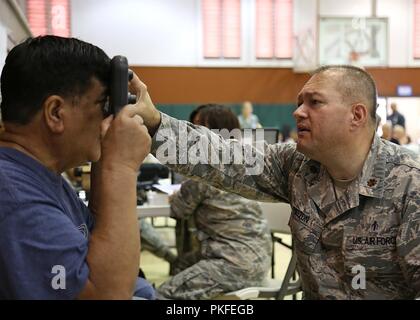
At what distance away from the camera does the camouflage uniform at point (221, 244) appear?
7.80 feet

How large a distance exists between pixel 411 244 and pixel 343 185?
24 cm

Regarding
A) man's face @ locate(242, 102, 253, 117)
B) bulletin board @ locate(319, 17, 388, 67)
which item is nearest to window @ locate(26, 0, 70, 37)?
man's face @ locate(242, 102, 253, 117)

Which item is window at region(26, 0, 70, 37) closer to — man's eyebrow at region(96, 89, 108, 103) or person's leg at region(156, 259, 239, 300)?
person's leg at region(156, 259, 239, 300)

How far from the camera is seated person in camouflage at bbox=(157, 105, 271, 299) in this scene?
2.38 meters

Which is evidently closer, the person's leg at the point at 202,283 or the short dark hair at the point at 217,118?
the person's leg at the point at 202,283

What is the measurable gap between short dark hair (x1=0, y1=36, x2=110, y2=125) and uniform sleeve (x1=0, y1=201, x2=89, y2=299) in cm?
20

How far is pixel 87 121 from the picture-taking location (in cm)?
93

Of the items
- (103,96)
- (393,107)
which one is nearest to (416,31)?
(393,107)

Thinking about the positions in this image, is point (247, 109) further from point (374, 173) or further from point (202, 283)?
point (374, 173)

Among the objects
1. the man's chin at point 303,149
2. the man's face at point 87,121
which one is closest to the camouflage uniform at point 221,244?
the man's chin at point 303,149

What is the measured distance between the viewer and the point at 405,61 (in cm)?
1151

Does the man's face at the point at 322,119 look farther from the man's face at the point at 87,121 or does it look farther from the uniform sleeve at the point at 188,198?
the uniform sleeve at the point at 188,198

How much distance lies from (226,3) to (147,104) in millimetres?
10013
